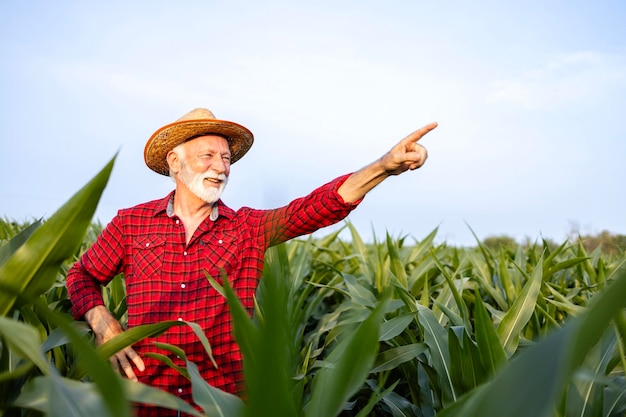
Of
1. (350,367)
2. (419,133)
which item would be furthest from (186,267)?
(350,367)

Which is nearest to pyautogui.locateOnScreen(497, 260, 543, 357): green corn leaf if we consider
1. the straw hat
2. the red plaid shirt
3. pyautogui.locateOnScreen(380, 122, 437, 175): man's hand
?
pyautogui.locateOnScreen(380, 122, 437, 175): man's hand

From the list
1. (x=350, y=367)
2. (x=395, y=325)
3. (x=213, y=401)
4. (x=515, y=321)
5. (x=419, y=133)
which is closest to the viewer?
(x=350, y=367)

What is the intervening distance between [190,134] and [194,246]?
43cm

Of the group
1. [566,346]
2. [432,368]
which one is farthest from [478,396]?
[432,368]

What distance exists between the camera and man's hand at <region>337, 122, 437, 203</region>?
1.55 meters

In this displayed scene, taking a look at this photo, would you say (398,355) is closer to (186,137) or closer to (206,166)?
(206,166)

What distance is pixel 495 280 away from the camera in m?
2.62

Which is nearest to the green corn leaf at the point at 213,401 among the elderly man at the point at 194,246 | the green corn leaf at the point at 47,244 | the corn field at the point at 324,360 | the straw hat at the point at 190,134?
the corn field at the point at 324,360

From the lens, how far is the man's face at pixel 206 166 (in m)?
1.92

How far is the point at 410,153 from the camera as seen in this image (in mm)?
1554

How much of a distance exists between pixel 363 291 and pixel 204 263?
2.03ft

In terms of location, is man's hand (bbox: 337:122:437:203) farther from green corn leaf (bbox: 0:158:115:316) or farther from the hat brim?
green corn leaf (bbox: 0:158:115:316)

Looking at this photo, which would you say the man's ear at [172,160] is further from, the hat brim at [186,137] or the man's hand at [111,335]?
the man's hand at [111,335]

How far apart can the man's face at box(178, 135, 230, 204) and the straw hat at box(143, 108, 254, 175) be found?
4 centimetres
